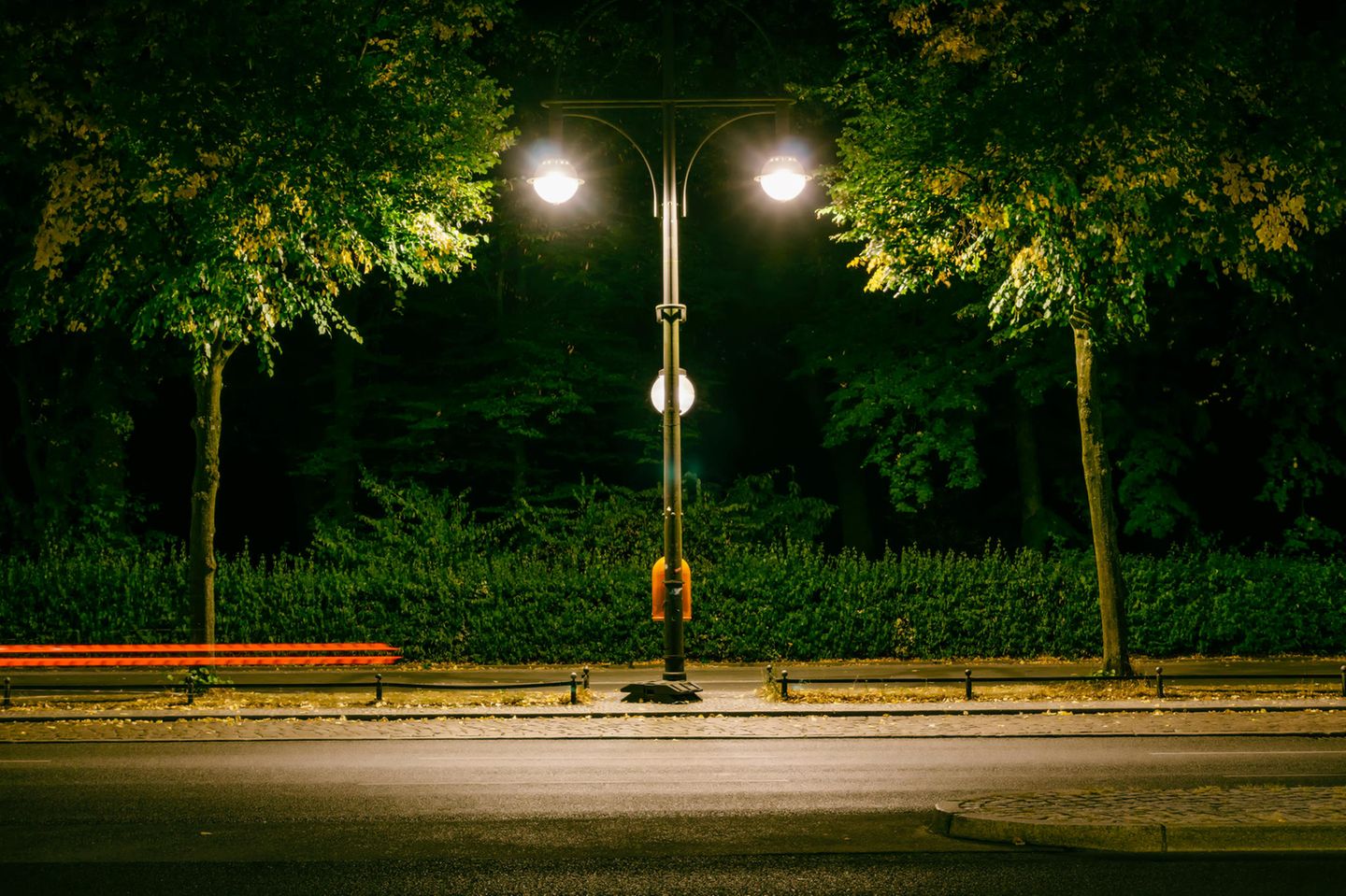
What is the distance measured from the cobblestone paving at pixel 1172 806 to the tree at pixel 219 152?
12.2 m

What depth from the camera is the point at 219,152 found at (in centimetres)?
1773

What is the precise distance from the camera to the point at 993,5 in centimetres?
1952

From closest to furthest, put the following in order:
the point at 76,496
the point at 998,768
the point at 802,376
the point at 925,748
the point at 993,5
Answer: the point at 998,768 < the point at 925,748 < the point at 993,5 < the point at 76,496 < the point at 802,376

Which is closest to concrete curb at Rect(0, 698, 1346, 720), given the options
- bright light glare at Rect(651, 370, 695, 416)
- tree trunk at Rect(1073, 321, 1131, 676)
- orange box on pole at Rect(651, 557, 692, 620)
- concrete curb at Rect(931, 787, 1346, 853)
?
orange box on pole at Rect(651, 557, 692, 620)

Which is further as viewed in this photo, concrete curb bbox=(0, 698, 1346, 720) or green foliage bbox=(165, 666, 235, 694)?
green foliage bbox=(165, 666, 235, 694)

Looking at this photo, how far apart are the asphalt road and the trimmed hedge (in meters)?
10.6

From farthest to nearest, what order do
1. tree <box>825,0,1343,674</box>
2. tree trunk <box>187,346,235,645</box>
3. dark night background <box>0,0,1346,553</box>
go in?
dark night background <box>0,0,1346,553</box>, tree trunk <box>187,346,235,645</box>, tree <box>825,0,1343,674</box>

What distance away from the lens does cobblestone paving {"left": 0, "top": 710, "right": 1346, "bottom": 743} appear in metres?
16.1

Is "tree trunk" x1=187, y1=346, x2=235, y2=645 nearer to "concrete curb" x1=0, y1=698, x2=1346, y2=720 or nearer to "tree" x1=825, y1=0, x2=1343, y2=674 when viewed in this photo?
"concrete curb" x1=0, y1=698, x2=1346, y2=720

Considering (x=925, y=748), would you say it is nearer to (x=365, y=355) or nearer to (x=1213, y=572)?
(x=1213, y=572)

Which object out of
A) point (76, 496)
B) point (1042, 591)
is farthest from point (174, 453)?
point (1042, 591)

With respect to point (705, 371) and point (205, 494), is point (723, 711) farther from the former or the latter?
point (705, 371)

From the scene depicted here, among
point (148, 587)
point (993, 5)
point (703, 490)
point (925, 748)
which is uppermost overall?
point (993, 5)

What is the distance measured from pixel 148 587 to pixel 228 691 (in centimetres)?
773
